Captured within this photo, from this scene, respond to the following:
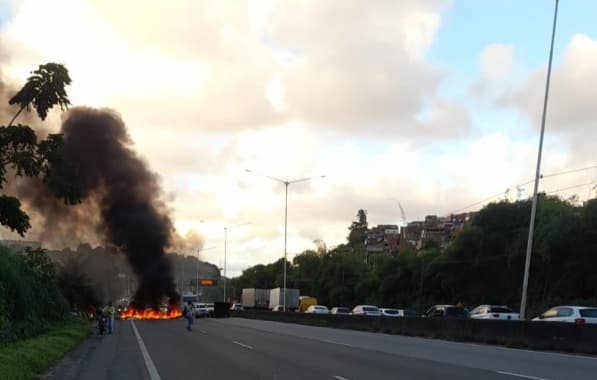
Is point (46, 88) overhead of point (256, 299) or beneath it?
overhead

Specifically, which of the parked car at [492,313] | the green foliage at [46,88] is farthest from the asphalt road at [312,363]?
the parked car at [492,313]

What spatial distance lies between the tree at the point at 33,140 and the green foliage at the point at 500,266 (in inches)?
1774

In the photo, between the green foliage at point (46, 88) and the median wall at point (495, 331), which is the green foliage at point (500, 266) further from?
the green foliage at point (46, 88)

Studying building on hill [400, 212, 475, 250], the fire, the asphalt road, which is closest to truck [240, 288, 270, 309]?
the fire

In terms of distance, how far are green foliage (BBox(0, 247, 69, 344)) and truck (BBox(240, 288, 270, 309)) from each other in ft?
184

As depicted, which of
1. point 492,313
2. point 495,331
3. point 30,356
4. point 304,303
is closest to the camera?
point 30,356

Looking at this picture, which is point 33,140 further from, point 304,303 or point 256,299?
point 256,299

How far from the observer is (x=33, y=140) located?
1311 cm

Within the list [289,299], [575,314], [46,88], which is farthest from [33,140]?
[289,299]

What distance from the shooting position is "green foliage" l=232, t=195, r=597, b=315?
57.1m

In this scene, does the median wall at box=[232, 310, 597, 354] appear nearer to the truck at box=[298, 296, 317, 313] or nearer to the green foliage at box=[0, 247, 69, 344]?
the green foliage at box=[0, 247, 69, 344]

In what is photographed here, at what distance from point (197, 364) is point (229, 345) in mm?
7629

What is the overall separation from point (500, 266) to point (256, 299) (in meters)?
37.1

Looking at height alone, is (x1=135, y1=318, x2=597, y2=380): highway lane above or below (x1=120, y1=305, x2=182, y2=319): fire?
below
